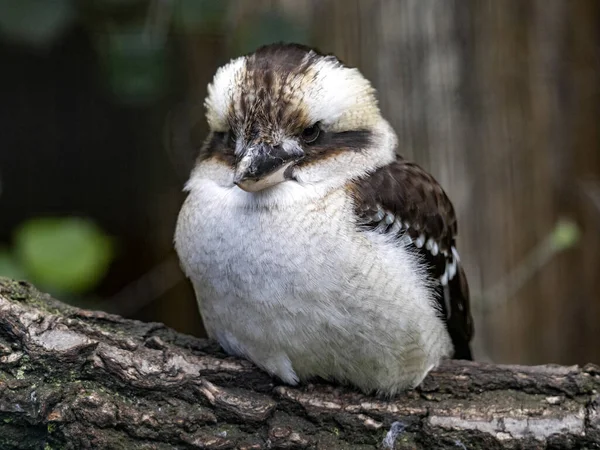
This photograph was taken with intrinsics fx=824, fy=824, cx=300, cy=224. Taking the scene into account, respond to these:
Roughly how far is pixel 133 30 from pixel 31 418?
199 cm

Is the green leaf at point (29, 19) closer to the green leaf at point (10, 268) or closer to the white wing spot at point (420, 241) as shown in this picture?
the green leaf at point (10, 268)

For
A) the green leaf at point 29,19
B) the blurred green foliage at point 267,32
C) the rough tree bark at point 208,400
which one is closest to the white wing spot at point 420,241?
the rough tree bark at point 208,400

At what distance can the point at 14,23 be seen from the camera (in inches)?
136

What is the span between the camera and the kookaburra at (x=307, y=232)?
2395 millimetres

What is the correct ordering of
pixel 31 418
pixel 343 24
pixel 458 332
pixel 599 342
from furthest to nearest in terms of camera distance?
pixel 599 342, pixel 343 24, pixel 458 332, pixel 31 418

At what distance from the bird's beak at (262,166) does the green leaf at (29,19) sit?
1.53 meters

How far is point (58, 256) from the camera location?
351cm

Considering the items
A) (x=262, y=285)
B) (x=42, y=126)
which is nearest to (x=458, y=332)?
(x=262, y=285)

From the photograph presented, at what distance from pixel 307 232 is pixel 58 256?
60.2 inches

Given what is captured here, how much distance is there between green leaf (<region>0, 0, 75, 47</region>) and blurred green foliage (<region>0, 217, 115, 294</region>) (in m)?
0.81

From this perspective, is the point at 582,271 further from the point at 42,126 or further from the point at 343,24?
the point at 42,126

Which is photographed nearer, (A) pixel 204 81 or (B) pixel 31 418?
(B) pixel 31 418

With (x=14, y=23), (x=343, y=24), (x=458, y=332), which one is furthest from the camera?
(x=343, y=24)

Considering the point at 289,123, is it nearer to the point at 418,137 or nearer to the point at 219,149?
the point at 219,149
